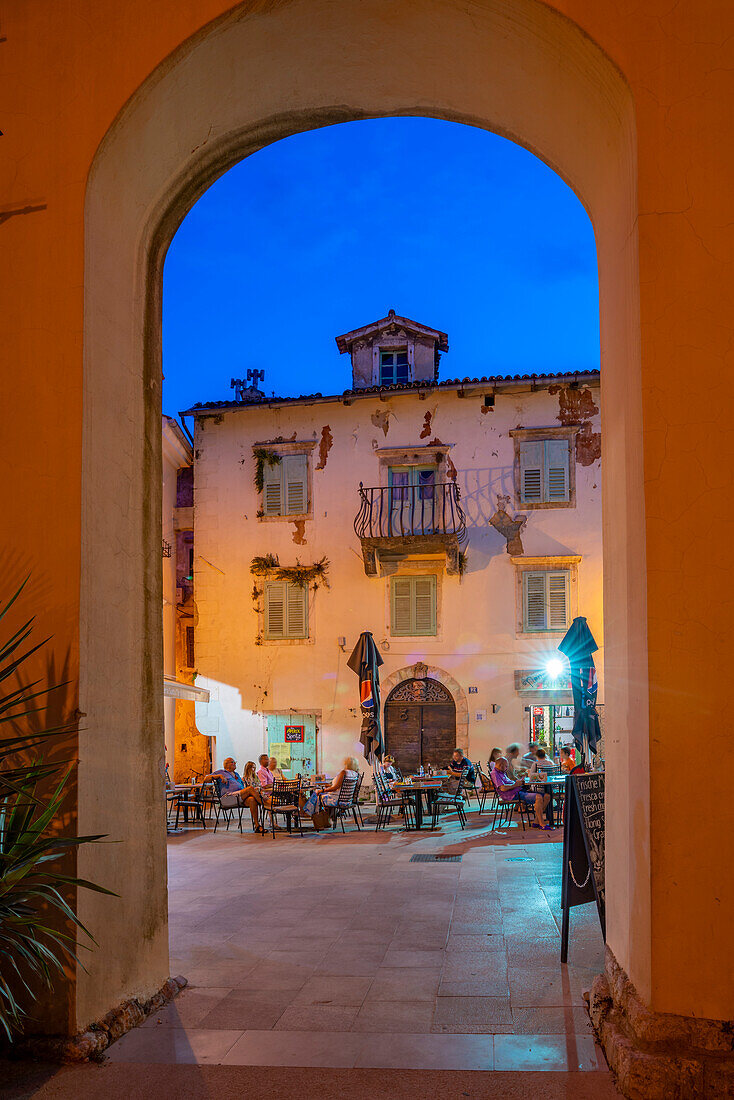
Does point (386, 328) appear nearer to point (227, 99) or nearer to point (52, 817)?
point (227, 99)

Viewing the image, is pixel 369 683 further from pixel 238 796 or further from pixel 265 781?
pixel 238 796

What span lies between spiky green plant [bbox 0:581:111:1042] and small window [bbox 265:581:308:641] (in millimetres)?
15434

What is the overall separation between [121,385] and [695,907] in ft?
12.1

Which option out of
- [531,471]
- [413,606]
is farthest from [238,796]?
[531,471]

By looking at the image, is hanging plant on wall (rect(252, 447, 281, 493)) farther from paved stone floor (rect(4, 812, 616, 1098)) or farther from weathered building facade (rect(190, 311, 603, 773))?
paved stone floor (rect(4, 812, 616, 1098))

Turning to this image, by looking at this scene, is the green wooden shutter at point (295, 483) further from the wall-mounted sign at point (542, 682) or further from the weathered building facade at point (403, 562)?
the wall-mounted sign at point (542, 682)

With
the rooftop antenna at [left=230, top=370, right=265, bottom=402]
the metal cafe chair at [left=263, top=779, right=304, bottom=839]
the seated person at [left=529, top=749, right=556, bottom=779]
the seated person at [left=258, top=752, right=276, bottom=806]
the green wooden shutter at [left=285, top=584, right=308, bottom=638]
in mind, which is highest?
the rooftop antenna at [left=230, top=370, right=265, bottom=402]

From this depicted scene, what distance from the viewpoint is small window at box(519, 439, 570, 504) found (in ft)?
63.0

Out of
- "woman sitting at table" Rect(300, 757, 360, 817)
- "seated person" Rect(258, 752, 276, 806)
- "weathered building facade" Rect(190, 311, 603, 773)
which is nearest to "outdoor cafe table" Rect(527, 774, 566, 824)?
"woman sitting at table" Rect(300, 757, 360, 817)

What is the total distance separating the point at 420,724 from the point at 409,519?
173 inches

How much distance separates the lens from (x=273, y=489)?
20250 millimetres

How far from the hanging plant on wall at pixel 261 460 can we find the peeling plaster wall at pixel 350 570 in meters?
0.21

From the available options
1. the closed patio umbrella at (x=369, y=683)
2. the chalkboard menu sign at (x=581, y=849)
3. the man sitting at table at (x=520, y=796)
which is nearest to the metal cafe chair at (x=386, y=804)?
the closed patio umbrella at (x=369, y=683)

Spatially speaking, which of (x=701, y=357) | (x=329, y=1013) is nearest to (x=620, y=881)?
(x=329, y=1013)
